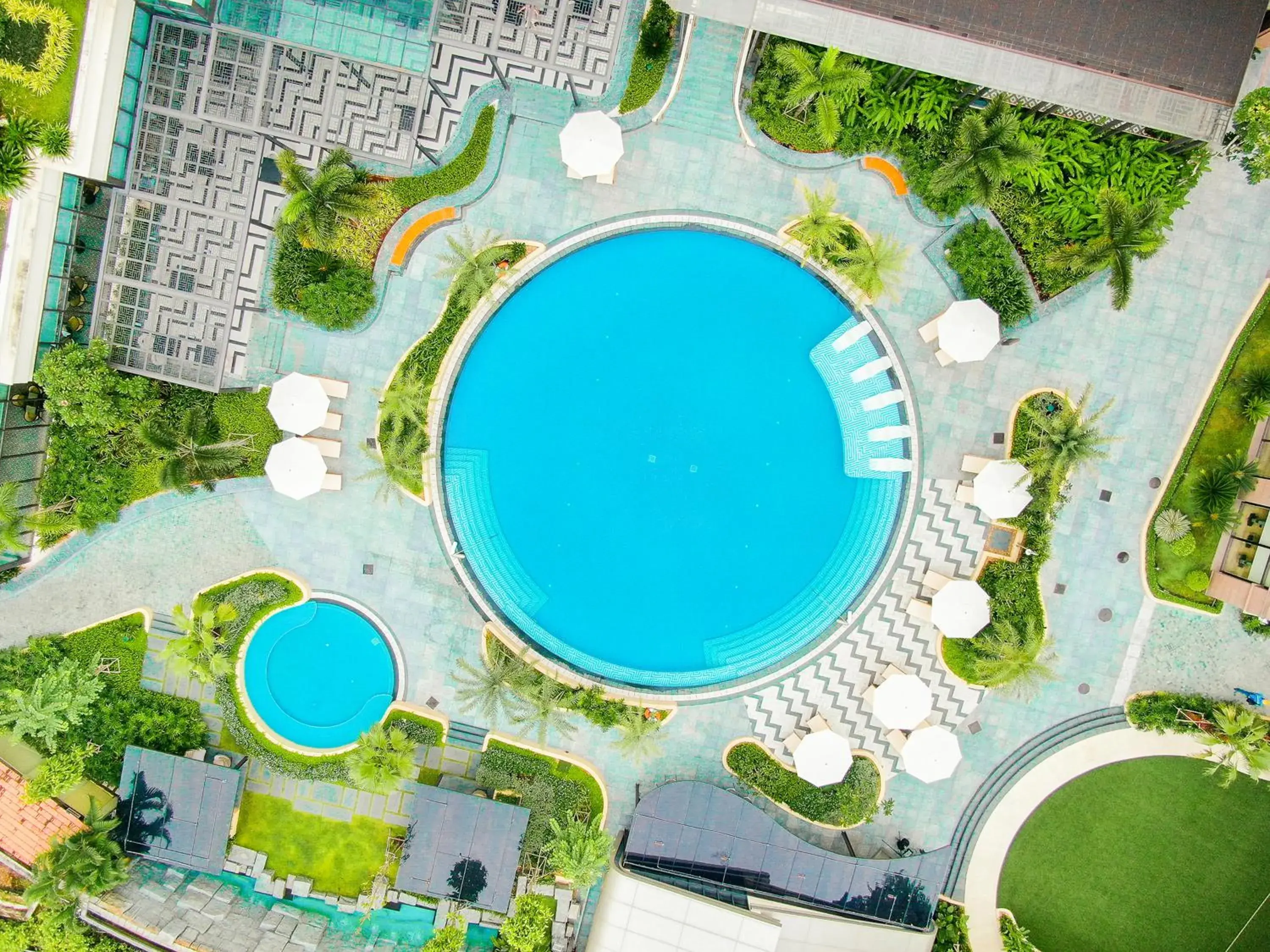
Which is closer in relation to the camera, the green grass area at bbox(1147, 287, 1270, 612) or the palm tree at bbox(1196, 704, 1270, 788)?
the palm tree at bbox(1196, 704, 1270, 788)

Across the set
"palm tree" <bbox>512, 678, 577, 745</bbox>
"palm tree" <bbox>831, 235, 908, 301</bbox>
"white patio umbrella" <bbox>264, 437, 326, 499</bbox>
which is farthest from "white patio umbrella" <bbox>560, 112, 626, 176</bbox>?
"palm tree" <bbox>512, 678, 577, 745</bbox>

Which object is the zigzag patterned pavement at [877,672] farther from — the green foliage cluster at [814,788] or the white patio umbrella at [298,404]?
the white patio umbrella at [298,404]

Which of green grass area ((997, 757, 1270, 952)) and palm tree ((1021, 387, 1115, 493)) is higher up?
palm tree ((1021, 387, 1115, 493))

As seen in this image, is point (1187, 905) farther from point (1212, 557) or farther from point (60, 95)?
point (60, 95)

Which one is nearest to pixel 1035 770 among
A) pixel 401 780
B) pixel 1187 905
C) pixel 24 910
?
pixel 1187 905

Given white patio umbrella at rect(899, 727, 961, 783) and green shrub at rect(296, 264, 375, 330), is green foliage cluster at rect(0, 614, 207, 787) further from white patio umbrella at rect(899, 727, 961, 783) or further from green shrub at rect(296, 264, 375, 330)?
white patio umbrella at rect(899, 727, 961, 783)
